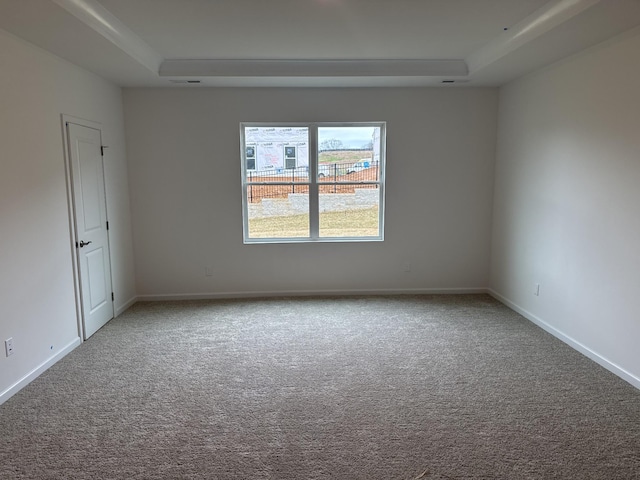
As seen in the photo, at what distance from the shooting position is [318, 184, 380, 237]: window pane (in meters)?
5.00

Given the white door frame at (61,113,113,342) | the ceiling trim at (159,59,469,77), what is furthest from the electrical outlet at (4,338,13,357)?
the ceiling trim at (159,59,469,77)

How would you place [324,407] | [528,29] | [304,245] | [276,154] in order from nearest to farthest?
1. [324,407]
2. [528,29]
3. [276,154]
4. [304,245]

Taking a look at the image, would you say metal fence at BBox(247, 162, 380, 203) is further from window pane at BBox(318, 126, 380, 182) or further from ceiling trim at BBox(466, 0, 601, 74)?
ceiling trim at BBox(466, 0, 601, 74)

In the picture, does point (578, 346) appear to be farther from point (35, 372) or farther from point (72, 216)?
point (72, 216)

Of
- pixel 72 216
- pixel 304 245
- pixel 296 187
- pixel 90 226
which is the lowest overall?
pixel 304 245

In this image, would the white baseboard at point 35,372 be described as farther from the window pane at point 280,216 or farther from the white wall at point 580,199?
the white wall at point 580,199

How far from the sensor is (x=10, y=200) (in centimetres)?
278

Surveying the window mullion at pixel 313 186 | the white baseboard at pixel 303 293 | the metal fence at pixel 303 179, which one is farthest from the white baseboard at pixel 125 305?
the window mullion at pixel 313 186

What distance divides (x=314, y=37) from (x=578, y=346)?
137 inches

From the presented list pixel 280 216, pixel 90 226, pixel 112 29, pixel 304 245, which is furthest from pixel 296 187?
pixel 112 29

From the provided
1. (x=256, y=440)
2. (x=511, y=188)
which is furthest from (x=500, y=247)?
(x=256, y=440)

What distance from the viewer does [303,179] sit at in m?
4.93

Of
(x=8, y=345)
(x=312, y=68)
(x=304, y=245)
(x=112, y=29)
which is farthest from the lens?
(x=304, y=245)

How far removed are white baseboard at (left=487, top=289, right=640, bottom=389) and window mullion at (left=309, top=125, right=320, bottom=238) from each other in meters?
2.40
